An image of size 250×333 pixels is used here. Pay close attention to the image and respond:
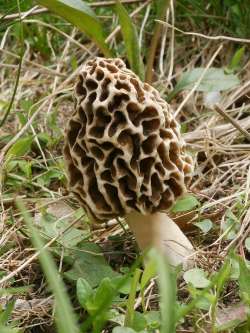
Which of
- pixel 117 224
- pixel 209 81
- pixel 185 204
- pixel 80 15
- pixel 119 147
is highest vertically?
pixel 80 15

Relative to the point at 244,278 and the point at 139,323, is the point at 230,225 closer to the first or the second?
the point at 244,278

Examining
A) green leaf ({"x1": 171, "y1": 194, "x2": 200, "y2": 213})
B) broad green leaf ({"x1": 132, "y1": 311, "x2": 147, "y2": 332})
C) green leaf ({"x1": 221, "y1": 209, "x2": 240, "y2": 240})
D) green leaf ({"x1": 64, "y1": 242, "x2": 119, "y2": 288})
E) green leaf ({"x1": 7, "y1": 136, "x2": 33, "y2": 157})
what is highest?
green leaf ({"x1": 7, "y1": 136, "x2": 33, "y2": 157})

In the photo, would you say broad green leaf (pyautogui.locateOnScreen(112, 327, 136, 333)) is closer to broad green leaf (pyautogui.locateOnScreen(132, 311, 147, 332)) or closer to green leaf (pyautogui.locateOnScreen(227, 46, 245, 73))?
broad green leaf (pyautogui.locateOnScreen(132, 311, 147, 332))

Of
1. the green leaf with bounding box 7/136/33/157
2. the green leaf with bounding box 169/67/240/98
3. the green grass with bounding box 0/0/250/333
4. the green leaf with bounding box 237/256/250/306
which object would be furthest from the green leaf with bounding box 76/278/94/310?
the green leaf with bounding box 169/67/240/98

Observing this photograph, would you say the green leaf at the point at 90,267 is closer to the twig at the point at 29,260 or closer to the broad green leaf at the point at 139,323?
the twig at the point at 29,260

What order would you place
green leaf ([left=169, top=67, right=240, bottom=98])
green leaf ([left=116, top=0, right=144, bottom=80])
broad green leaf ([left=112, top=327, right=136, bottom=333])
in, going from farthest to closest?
green leaf ([left=169, top=67, right=240, bottom=98]) < green leaf ([left=116, top=0, right=144, bottom=80]) < broad green leaf ([left=112, top=327, right=136, bottom=333])

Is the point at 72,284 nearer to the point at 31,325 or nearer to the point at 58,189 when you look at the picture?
the point at 31,325

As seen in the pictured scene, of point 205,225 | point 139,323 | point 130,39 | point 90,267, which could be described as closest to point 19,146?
point 130,39
